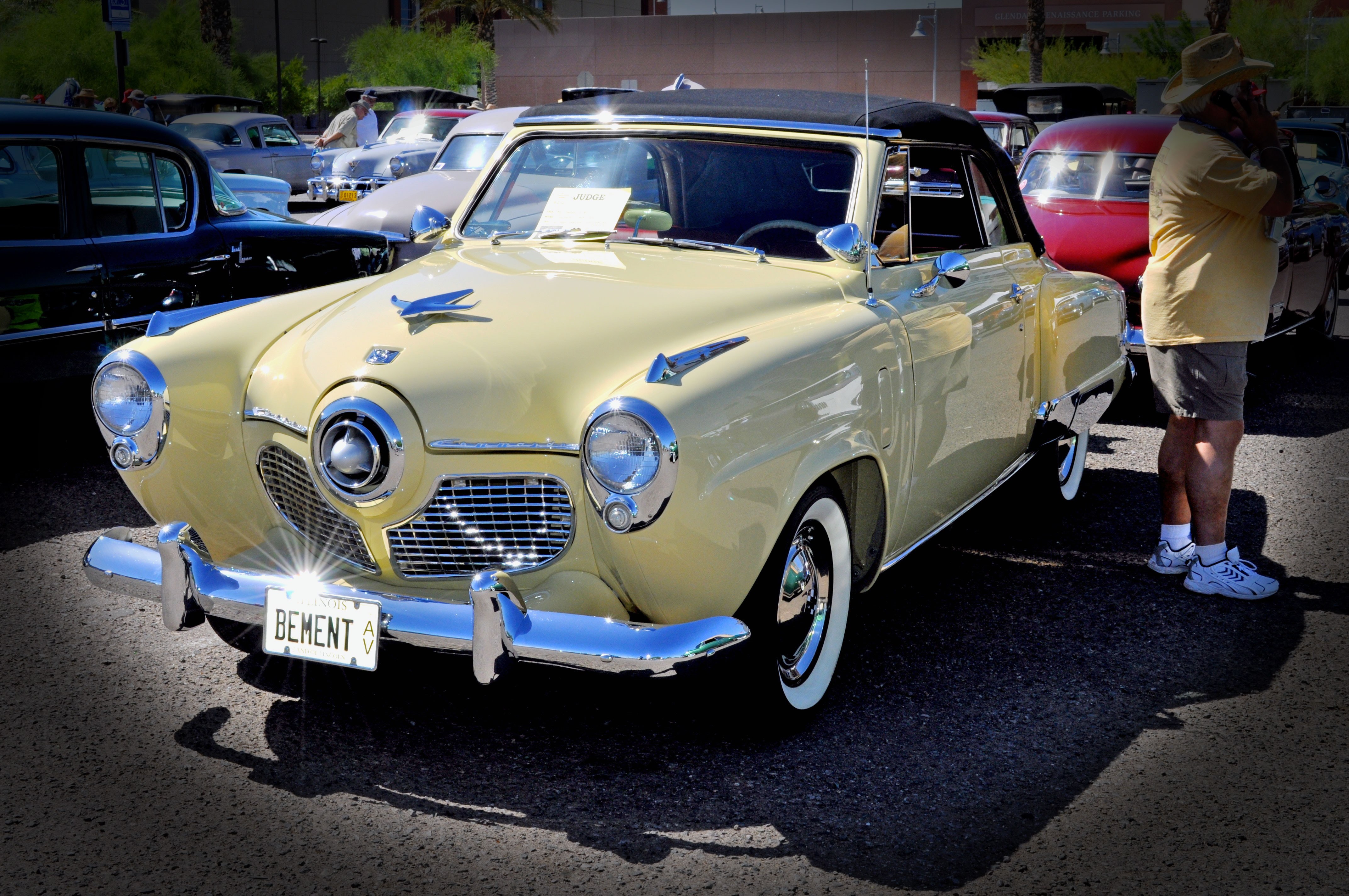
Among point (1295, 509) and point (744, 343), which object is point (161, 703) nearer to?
point (744, 343)

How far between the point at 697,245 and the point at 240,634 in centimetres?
182

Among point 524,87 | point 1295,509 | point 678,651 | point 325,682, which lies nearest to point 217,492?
point 325,682

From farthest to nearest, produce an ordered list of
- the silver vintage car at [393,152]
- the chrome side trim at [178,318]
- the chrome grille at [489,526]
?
the silver vintage car at [393,152], the chrome side trim at [178,318], the chrome grille at [489,526]

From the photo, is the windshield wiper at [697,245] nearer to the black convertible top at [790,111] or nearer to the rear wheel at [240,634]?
the black convertible top at [790,111]

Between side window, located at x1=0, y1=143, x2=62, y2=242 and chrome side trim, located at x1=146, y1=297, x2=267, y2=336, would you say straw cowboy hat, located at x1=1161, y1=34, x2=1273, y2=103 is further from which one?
side window, located at x1=0, y1=143, x2=62, y2=242

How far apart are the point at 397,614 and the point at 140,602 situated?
78.1 inches

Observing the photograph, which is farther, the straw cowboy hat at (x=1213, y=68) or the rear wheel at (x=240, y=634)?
the straw cowboy hat at (x=1213, y=68)

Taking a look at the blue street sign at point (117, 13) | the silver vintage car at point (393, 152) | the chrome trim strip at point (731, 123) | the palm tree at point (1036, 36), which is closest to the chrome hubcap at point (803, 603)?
the chrome trim strip at point (731, 123)

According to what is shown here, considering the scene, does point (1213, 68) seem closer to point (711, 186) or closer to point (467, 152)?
point (711, 186)

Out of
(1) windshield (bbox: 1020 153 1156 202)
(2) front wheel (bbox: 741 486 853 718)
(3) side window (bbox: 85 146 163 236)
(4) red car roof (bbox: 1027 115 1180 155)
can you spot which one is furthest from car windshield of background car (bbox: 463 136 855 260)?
(4) red car roof (bbox: 1027 115 1180 155)

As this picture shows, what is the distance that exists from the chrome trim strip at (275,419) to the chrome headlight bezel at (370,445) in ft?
0.29

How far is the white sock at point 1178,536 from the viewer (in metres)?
4.77

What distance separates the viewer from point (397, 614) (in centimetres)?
284

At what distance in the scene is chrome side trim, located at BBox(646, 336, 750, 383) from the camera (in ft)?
9.48
